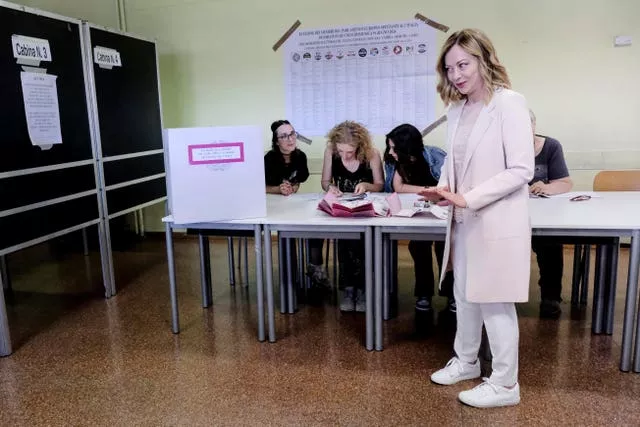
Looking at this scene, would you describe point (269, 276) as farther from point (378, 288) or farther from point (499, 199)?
point (499, 199)

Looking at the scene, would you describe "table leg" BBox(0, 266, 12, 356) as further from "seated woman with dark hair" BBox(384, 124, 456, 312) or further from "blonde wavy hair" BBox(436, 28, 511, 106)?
"blonde wavy hair" BBox(436, 28, 511, 106)

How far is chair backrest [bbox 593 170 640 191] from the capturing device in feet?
10.7

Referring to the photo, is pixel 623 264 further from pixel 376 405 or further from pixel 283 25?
pixel 283 25

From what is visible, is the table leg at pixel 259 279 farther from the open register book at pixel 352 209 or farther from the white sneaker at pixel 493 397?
the white sneaker at pixel 493 397

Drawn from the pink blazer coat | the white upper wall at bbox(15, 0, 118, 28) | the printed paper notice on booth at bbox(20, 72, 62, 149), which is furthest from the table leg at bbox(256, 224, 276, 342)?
the white upper wall at bbox(15, 0, 118, 28)

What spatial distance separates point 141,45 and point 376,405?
325 centimetres

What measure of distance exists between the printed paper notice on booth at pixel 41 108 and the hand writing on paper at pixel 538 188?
9.01 ft

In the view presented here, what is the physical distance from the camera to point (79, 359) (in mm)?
2602

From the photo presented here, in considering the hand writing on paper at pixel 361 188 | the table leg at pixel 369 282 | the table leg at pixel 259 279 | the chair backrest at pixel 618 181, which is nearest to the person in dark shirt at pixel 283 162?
the hand writing on paper at pixel 361 188

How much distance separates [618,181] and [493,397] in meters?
1.96

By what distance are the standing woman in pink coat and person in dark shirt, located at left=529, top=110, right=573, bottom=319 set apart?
1.11 metres

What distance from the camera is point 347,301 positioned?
10.4ft

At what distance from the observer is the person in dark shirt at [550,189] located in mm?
2986

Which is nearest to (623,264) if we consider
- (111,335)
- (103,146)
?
(111,335)
